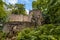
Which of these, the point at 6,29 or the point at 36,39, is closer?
the point at 36,39

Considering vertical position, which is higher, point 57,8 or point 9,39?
point 57,8

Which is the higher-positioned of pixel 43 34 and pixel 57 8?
pixel 57 8

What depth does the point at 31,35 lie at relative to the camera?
6977 millimetres

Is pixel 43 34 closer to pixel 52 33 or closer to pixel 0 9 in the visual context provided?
pixel 52 33

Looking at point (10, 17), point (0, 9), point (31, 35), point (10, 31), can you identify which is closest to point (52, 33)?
→ point (31, 35)

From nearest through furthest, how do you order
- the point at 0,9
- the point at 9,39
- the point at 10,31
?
the point at 0,9, the point at 9,39, the point at 10,31

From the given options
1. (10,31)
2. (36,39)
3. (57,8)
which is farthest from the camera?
(10,31)

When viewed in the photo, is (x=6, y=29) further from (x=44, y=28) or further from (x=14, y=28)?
(x=44, y=28)

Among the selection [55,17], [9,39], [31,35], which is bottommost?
[9,39]

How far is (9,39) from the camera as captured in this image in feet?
41.3

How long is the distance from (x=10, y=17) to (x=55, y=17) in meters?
12.0

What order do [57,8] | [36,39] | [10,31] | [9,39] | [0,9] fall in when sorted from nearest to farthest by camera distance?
[36,39]
[57,8]
[0,9]
[9,39]
[10,31]

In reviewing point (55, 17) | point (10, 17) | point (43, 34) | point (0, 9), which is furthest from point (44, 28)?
point (10, 17)

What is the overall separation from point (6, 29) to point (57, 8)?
7.71 meters
